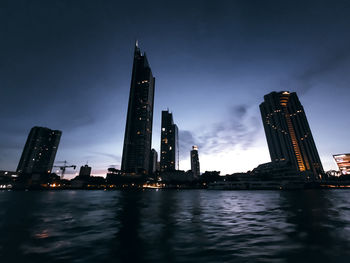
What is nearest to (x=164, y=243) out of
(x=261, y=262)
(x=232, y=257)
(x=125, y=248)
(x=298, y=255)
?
(x=125, y=248)

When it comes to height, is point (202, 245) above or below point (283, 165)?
below

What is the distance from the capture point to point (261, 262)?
8.43 metres

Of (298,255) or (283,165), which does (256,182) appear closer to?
(283,165)

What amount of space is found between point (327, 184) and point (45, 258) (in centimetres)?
22941

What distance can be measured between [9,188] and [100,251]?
275264 millimetres

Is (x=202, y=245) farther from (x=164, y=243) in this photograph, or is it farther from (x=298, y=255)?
(x=298, y=255)

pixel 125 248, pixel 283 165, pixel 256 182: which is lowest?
pixel 125 248

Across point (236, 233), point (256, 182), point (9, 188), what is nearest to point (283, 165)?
point (256, 182)

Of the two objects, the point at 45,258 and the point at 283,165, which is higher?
the point at 283,165

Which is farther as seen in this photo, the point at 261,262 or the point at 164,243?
the point at 164,243

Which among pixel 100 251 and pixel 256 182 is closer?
pixel 100 251

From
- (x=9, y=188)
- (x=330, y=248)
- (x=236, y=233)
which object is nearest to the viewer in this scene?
(x=330, y=248)

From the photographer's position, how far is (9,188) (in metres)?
197

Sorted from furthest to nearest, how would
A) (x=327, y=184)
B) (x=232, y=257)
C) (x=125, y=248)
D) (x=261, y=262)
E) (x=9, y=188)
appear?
(x=9, y=188)
(x=327, y=184)
(x=125, y=248)
(x=232, y=257)
(x=261, y=262)
